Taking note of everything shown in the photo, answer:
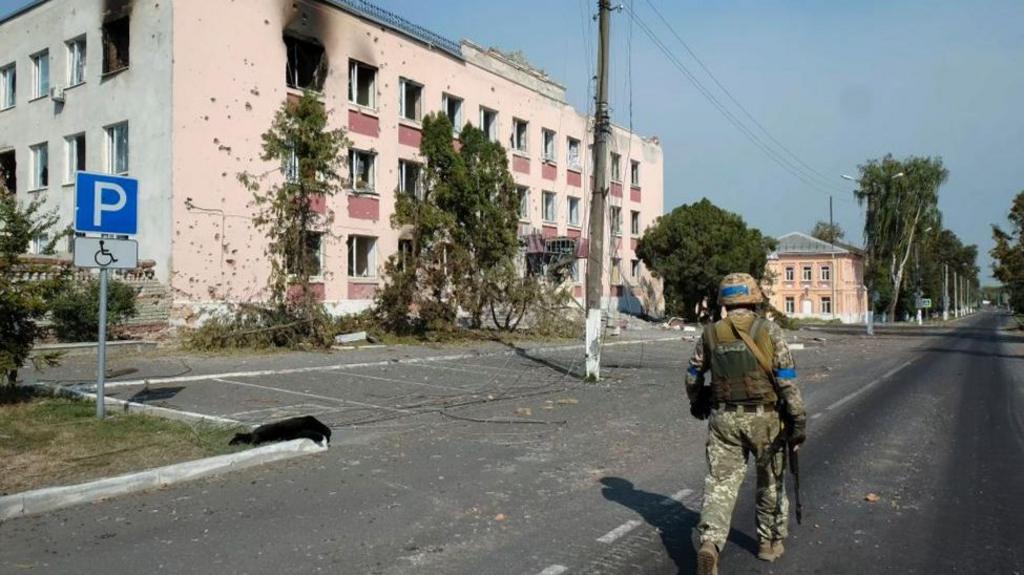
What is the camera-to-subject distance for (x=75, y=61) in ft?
78.8

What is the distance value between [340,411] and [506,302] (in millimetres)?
15680

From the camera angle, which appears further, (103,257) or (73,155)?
(73,155)

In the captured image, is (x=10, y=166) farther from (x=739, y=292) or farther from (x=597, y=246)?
(x=739, y=292)

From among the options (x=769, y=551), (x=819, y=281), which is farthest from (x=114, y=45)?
(x=819, y=281)

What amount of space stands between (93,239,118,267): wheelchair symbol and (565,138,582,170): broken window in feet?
104

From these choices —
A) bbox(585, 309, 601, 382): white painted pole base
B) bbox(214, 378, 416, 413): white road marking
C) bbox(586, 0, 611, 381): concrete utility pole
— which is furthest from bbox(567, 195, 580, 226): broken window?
bbox(214, 378, 416, 413): white road marking

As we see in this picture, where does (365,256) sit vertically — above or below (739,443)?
above

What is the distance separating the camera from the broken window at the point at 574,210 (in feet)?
130

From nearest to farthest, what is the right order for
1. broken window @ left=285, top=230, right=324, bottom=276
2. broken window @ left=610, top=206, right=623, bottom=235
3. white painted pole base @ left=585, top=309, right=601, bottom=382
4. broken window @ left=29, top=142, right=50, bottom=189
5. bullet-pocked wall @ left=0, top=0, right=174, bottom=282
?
white painted pole base @ left=585, top=309, right=601, bottom=382
broken window @ left=285, top=230, right=324, bottom=276
bullet-pocked wall @ left=0, top=0, right=174, bottom=282
broken window @ left=29, top=142, right=50, bottom=189
broken window @ left=610, top=206, right=623, bottom=235

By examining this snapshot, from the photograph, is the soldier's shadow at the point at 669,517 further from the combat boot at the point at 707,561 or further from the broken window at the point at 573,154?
the broken window at the point at 573,154

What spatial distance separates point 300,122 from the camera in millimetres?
19562

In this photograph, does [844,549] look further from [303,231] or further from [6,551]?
[303,231]

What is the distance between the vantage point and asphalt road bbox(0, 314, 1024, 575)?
16.2 feet

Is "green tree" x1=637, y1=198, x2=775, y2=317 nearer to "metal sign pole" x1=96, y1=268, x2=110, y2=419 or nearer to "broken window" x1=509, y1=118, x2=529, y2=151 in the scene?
"broken window" x1=509, y1=118, x2=529, y2=151
